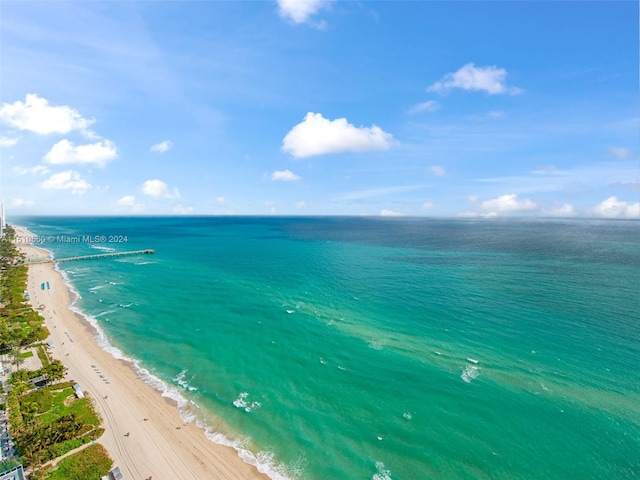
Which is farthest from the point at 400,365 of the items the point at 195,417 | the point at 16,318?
the point at 16,318

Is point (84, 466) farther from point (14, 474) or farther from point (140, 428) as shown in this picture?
point (140, 428)

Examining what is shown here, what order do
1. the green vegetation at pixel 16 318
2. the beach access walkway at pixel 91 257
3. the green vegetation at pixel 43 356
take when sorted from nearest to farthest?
1. the green vegetation at pixel 43 356
2. the green vegetation at pixel 16 318
3. the beach access walkway at pixel 91 257

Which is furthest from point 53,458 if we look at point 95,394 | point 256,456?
point 256,456

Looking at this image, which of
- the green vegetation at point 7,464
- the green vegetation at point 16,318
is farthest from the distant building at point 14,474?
the green vegetation at point 16,318

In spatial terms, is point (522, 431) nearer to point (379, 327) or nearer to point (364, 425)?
point (364, 425)

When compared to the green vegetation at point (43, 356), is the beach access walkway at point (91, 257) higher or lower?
higher

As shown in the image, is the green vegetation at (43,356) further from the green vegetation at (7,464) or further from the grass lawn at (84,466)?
the green vegetation at (7,464)

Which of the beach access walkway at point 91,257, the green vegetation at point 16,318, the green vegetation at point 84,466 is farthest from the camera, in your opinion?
the beach access walkway at point 91,257

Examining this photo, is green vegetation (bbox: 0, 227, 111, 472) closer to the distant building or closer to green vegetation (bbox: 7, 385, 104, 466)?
green vegetation (bbox: 7, 385, 104, 466)
